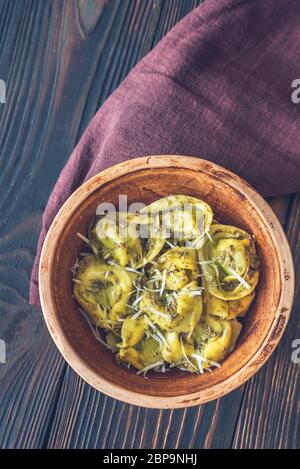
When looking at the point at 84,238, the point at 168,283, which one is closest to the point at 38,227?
the point at 84,238

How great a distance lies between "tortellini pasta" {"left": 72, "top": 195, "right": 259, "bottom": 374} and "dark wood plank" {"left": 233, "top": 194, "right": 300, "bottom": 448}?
221 mm

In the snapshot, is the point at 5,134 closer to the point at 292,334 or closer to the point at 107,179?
the point at 107,179

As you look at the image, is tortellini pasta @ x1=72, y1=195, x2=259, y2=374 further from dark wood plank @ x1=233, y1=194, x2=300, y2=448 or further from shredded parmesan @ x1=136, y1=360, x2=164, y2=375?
dark wood plank @ x1=233, y1=194, x2=300, y2=448

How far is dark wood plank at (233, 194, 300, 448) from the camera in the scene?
4.62ft

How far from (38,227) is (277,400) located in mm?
656

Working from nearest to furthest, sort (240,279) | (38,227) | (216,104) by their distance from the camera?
(240,279), (216,104), (38,227)

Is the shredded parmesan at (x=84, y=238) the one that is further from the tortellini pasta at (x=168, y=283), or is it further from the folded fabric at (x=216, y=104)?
the folded fabric at (x=216, y=104)

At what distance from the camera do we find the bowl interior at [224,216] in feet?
3.84

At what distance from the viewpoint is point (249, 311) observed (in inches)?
49.4

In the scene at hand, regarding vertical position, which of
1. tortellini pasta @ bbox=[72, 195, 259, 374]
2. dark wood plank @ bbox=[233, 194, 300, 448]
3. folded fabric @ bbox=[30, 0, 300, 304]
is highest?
folded fabric @ bbox=[30, 0, 300, 304]

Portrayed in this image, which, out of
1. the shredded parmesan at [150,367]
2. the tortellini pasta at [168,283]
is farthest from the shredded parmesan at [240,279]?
the shredded parmesan at [150,367]

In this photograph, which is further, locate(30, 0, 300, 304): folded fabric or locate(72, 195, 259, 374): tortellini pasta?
locate(30, 0, 300, 304): folded fabric

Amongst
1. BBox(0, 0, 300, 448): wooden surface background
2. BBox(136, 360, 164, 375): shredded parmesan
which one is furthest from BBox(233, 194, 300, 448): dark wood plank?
BBox(136, 360, 164, 375): shredded parmesan

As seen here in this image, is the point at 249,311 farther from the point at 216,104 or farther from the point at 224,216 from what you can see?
the point at 216,104
